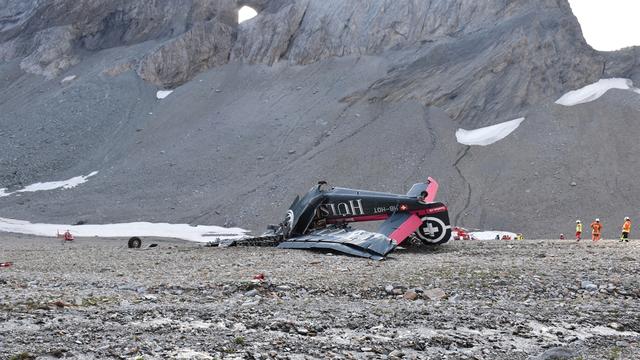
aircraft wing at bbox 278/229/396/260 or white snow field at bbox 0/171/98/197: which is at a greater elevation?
white snow field at bbox 0/171/98/197

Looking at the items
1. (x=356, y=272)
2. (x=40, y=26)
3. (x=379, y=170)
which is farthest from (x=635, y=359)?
(x=40, y=26)

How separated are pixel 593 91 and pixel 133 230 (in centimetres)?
4277

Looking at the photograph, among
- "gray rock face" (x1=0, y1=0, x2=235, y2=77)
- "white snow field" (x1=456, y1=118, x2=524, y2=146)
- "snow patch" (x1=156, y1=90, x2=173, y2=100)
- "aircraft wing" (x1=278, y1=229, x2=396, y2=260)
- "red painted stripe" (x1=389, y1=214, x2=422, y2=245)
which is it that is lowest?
"aircraft wing" (x1=278, y1=229, x2=396, y2=260)

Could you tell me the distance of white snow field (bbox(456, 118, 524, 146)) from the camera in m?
56.0

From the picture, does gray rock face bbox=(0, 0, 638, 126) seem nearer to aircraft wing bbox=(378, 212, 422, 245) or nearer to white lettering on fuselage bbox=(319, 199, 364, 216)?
white lettering on fuselage bbox=(319, 199, 364, 216)

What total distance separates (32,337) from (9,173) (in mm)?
63378

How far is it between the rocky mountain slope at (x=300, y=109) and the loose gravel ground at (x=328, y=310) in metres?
30.6

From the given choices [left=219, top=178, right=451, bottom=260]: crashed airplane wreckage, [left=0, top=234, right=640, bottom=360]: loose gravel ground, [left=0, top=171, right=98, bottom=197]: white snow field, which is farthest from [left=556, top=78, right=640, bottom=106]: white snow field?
[left=0, top=171, right=98, bottom=197]: white snow field

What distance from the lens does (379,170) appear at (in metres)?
53.2

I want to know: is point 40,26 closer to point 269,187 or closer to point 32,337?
point 269,187

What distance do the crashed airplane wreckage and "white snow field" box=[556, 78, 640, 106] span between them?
1472 inches

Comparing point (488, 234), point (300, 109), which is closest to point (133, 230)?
point (488, 234)

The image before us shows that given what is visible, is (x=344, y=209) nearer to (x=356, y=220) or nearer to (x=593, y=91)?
(x=356, y=220)

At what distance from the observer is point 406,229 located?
77.6ft
